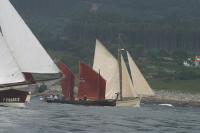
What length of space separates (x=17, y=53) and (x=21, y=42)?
894 mm

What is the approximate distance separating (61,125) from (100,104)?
3980 centimetres

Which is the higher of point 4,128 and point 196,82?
point 196,82

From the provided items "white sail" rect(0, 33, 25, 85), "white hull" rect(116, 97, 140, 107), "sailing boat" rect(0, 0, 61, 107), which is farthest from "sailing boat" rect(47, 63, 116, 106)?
"white sail" rect(0, 33, 25, 85)

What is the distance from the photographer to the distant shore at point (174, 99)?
142 meters

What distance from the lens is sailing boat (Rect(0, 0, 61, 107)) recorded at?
5703 cm

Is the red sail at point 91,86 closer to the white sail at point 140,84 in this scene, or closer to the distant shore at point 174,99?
the white sail at point 140,84

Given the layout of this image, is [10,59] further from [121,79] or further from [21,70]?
[121,79]

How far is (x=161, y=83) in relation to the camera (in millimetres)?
163000

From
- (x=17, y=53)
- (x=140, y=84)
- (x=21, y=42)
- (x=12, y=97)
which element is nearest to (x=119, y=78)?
(x=140, y=84)

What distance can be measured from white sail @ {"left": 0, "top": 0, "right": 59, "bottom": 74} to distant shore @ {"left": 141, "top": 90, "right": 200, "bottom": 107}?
8293 centimetres

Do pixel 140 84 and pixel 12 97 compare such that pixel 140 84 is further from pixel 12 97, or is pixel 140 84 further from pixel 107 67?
pixel 12 97

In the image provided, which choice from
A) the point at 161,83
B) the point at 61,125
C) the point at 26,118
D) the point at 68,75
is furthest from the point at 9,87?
the point at 161,83

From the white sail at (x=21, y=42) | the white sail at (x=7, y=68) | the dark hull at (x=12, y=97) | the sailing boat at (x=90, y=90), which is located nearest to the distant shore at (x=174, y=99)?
the sailing boat at (x=90, y=90)

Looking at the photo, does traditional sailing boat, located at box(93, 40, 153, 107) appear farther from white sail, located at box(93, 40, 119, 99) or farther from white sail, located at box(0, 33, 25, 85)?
white sail, located at box(0, 33, 25, 85)
